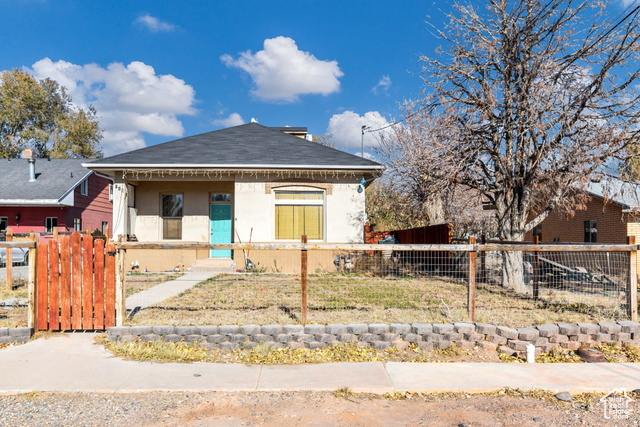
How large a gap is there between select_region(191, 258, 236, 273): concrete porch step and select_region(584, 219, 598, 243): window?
14.4 metres

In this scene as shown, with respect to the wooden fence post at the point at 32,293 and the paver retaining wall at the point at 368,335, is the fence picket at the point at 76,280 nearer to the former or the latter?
the wooden fence post at the point at 32,293

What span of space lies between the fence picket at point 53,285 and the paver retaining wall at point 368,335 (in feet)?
3.20

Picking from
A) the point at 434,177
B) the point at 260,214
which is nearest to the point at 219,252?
the point at 260,214

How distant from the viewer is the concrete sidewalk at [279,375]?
15.0ft

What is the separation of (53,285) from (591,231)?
62.1 feet

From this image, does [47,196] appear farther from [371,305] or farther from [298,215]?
[371,305]

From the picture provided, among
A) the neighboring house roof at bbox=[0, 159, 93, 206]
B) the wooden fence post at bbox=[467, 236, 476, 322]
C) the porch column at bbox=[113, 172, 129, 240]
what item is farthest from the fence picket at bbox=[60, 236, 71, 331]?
the neighboring house roof at bbox=[0, 159, 93, 206]

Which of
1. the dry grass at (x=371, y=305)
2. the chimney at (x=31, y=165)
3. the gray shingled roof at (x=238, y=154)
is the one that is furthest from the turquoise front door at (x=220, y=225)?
the chimney at (x=31, y=165)

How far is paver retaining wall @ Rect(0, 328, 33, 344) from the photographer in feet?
19.5

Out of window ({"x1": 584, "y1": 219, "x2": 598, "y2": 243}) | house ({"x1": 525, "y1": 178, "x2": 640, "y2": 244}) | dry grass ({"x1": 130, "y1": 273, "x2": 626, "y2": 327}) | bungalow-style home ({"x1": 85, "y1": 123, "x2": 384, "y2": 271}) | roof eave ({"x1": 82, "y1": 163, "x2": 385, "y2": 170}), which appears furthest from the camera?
window ({"x1": 584, "y1": 219, "x2": 598, "y2": 243})

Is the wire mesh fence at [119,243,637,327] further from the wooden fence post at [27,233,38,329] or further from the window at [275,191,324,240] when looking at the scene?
the window at [275,191,324,240]

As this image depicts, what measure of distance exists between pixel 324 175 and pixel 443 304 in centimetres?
660

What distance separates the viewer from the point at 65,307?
616cm

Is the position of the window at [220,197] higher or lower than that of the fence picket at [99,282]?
higher
